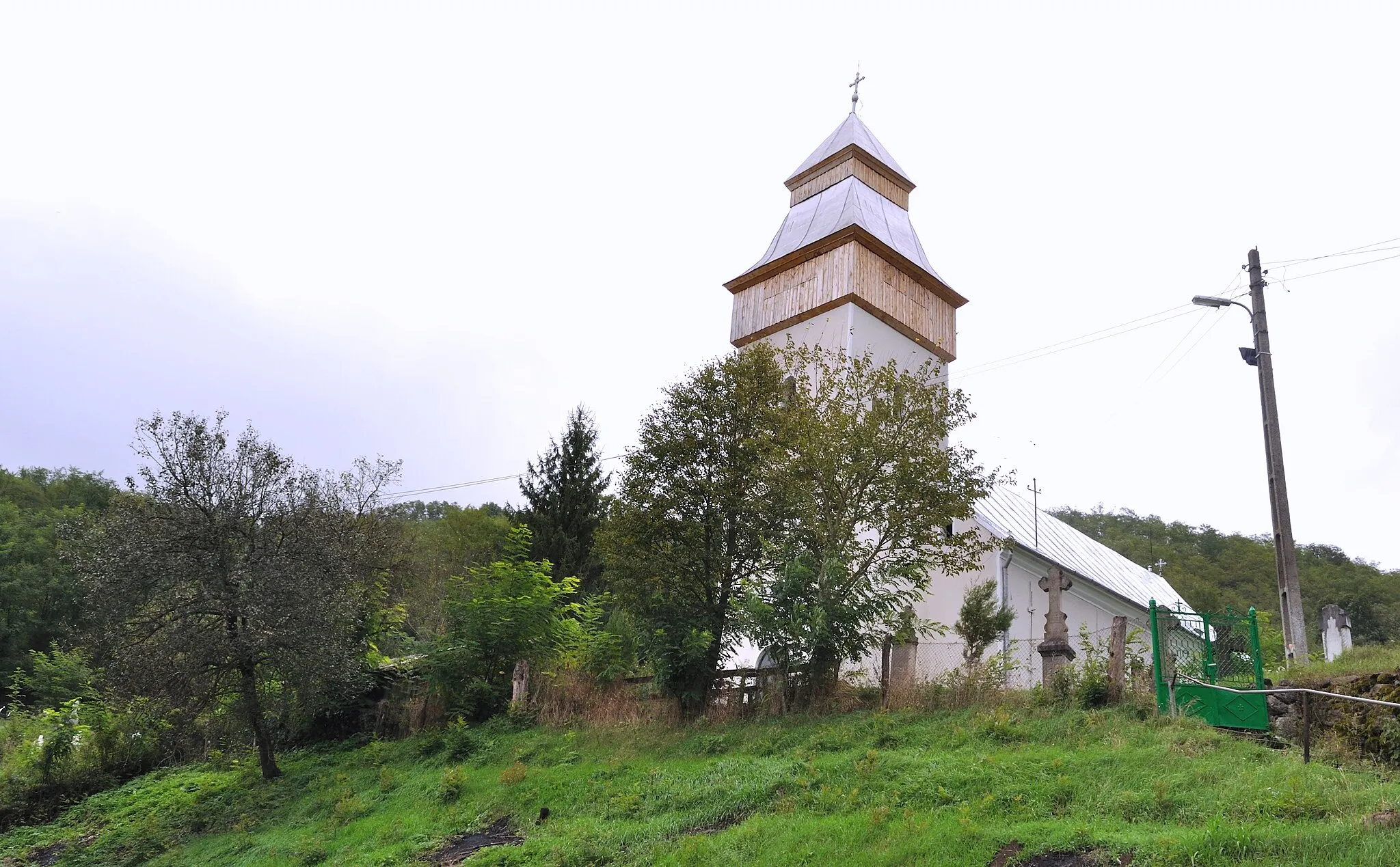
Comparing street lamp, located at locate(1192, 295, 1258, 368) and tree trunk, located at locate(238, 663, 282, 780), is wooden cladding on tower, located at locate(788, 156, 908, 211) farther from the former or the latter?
tree trunk, located at locate(238, 663, 282, 780)

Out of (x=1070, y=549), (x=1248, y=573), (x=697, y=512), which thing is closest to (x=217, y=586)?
(x=697, y=512)

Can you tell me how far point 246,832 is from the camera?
15203 millimetres

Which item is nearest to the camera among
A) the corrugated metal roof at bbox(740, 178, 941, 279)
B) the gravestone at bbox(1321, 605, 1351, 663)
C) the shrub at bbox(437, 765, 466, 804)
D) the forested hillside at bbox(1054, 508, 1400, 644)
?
the shrub at bbox(437, 765, 466, 804)

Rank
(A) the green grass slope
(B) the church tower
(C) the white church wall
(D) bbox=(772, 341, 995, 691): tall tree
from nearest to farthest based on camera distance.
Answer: (A) the green grass slope, (D) bbox=(772, 341, 995, 691): tall tree, (C) the white church wall, (B) the church tower

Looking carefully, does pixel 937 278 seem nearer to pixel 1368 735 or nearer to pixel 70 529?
pixel 1368 735

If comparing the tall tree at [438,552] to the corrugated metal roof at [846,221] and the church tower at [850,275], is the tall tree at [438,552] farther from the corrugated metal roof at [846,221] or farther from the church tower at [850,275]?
the corrugated metal roof at [846,221]

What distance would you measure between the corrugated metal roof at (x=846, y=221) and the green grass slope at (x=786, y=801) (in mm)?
16673

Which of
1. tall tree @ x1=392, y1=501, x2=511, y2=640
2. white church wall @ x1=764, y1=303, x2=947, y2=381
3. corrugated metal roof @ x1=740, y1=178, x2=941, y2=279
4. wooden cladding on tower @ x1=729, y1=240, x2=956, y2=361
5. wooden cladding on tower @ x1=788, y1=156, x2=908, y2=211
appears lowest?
tall tree @ x1=392, y1=501, x2=511, y2=640

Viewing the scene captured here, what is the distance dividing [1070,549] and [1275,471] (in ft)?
53.2

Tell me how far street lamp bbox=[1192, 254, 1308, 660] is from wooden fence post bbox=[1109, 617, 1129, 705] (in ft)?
11.1

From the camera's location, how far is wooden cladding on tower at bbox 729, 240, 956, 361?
2677 cm

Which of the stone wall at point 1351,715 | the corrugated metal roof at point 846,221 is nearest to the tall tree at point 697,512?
the stone wall at point 1351,715

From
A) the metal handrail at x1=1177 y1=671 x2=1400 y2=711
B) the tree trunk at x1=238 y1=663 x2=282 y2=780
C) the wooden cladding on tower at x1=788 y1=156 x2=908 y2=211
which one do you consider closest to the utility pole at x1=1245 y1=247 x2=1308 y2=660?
the metal handrail at x1=1177 y1=671 x2=1400 y2=711

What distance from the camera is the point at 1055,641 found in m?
14.6
